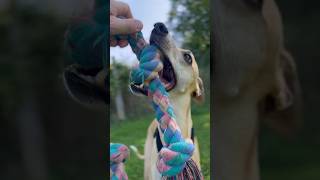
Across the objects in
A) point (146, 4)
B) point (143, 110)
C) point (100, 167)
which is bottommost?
point (100, 167)

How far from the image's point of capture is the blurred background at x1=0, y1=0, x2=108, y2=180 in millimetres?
1859

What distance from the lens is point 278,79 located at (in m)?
1.86

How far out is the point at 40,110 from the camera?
189 cm

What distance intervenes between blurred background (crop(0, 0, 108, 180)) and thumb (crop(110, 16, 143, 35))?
0.57 ft

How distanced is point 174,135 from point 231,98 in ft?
0.73

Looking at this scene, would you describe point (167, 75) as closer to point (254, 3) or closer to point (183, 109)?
point (183, 109)

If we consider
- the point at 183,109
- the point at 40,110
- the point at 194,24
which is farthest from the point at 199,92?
the point at 40,110

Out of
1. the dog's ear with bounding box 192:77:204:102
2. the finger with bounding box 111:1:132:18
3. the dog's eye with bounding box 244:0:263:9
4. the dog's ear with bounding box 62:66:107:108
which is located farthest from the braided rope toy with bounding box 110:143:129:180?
the dog's eye with bounding box 244:0:263:9

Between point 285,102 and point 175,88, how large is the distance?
1.19 feet

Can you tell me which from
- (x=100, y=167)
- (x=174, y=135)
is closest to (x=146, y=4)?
(x=174, y=135)

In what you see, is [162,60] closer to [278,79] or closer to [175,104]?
[175,104]

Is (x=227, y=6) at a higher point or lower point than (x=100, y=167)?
higher

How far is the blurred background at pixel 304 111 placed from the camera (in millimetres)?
1882

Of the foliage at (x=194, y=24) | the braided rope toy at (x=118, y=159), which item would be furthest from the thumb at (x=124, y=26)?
the braided rope toy at (x=118, y=159)
